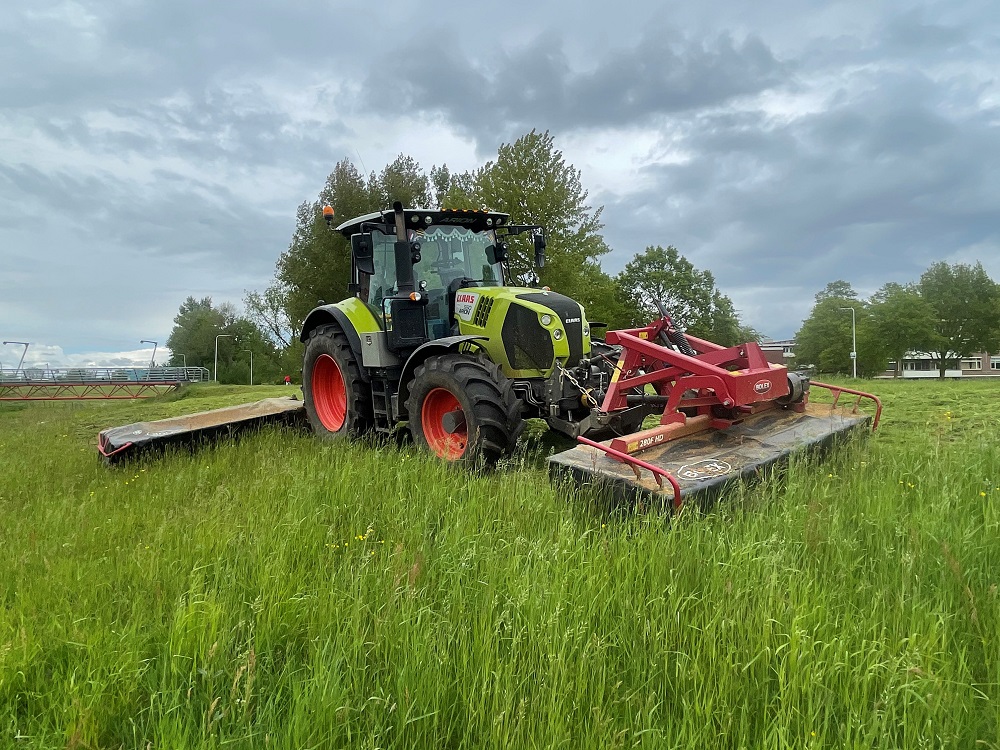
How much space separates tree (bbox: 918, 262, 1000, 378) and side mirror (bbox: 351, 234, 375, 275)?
5059 cm

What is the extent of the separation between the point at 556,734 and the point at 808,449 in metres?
3.72

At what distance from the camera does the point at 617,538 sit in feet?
10.6

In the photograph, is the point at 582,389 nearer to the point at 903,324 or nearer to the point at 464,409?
the point at 464,409

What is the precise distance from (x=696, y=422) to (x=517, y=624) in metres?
3.02

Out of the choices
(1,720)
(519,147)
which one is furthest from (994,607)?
(519,147)

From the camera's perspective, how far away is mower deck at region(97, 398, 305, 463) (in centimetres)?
688

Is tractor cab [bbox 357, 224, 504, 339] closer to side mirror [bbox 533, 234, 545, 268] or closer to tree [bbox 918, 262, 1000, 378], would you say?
side mirror [bbox 533, 234, 545, 268]

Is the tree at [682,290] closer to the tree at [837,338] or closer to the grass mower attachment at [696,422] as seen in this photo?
the tree at [837,338]

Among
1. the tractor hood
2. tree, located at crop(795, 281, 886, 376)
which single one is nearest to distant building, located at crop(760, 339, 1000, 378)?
tree, located at crop(795, 281, 886, 376)

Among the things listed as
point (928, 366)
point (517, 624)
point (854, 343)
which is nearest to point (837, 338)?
point (854, 343)

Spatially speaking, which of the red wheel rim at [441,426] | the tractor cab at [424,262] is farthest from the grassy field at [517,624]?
the tractor cab at [424,262]

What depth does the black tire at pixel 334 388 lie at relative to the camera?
7.29 meters

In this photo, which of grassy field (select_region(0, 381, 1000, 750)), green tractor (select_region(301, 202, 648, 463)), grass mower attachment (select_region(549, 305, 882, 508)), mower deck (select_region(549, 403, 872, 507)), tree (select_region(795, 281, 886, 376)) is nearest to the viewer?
grassy field (select_region(0, 381, 1000, 750))

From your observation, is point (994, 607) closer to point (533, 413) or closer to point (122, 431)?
point (533, 413)
